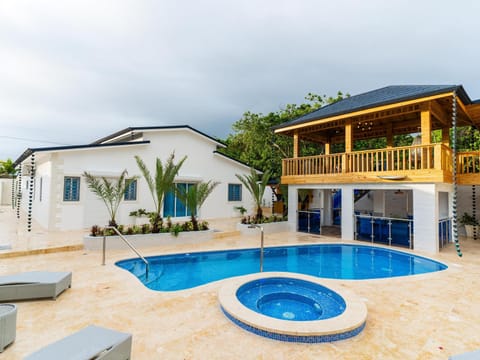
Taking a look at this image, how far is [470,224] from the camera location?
12461 millimetres

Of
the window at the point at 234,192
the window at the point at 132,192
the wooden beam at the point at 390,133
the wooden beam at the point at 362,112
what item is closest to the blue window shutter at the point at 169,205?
the window at the point at 132,192

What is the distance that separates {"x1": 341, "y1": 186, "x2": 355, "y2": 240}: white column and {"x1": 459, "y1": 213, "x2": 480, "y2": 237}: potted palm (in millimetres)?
6143

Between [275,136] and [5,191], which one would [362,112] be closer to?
[275,136]

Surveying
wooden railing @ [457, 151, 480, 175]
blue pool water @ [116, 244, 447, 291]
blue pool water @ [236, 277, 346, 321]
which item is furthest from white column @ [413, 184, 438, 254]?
blue pool water @ [236, 277, 346, 321]

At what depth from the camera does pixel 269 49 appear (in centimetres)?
1505

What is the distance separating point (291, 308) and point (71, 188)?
11.8 meters

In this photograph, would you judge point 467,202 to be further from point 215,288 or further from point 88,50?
point 88,50

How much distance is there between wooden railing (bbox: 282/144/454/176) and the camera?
9.68 meters

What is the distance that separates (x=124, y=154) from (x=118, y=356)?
1243 cm

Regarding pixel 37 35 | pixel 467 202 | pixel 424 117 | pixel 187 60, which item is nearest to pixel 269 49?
pixel 187 60

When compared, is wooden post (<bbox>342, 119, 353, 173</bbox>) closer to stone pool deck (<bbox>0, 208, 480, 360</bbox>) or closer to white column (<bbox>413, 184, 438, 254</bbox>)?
white column (<bbox>413, 184, 438, 254</bbox>)

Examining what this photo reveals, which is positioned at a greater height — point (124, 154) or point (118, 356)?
point (124, 154)

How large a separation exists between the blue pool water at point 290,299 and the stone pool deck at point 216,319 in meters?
0.50

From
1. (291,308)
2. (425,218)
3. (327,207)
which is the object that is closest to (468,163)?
(425,218)
